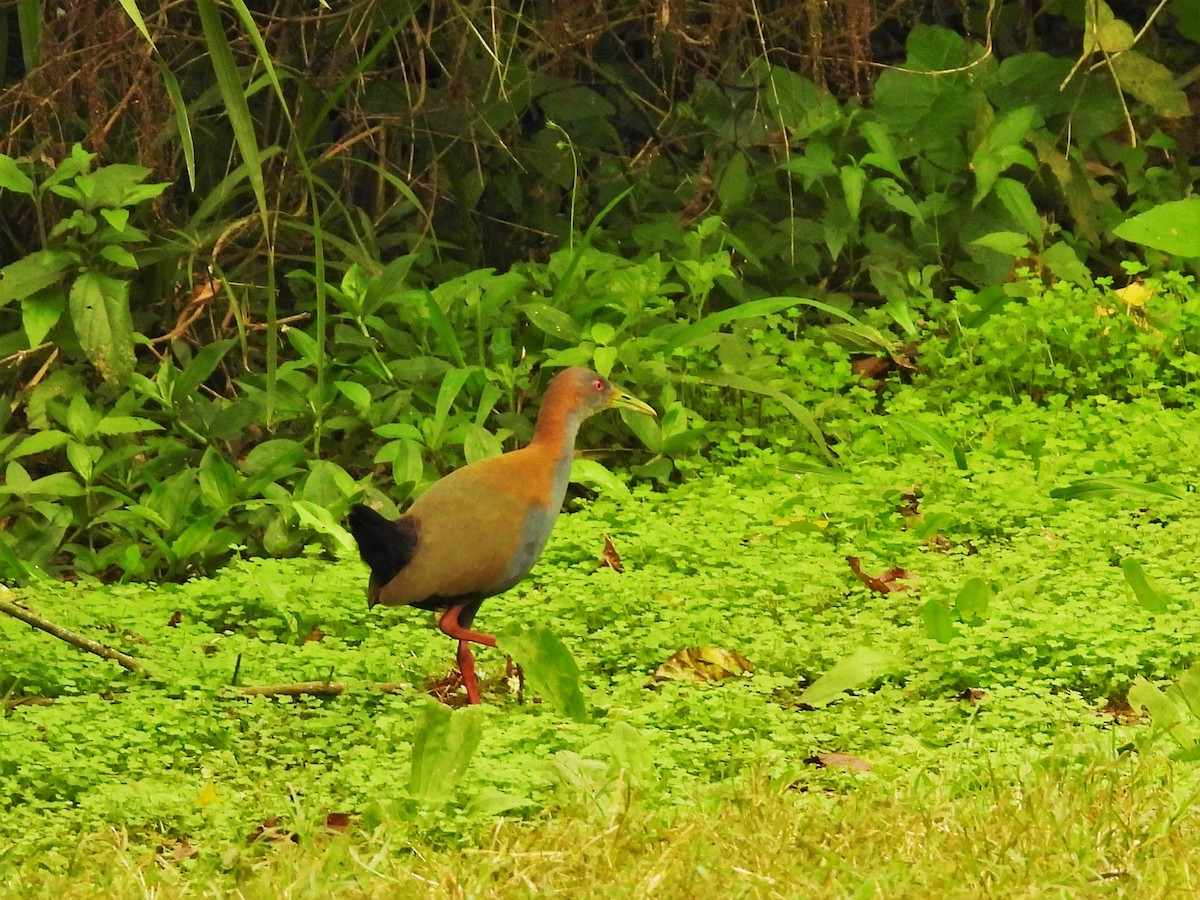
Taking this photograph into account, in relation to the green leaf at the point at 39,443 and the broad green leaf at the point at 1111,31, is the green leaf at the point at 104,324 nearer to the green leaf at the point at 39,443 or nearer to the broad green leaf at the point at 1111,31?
the green leaf at the point at 39,443

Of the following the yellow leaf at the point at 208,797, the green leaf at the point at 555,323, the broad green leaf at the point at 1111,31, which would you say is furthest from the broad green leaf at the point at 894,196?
the yellow leaf at the point at 208,797

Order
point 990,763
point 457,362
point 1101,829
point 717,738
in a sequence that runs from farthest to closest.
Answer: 1. point 457,362
2. point 717,738
3. point 990,763
4. point 1101,829

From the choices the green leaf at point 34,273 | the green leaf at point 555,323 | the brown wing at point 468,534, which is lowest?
the green leaf at point 555,323

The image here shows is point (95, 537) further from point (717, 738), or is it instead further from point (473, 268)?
point (717, 738)

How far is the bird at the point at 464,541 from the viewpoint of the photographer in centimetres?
418

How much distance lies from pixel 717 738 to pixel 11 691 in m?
1.68

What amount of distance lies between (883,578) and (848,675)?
0.85m

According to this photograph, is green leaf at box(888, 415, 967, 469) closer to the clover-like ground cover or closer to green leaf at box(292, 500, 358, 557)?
Result: the clover-like ground cover

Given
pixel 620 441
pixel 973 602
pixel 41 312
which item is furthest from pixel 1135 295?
pixel 41 312

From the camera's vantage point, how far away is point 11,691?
4.24m

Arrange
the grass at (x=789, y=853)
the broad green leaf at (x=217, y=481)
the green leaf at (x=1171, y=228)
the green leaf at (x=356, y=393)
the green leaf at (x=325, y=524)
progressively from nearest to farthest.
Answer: the grass at (x=789, y=853) < the green leaf at (x=325, y=524) < the broad green leaf at (x=217, y=481) < the green leaf at (x=356, y=393) < the green leaf at (x=1171, y=228)

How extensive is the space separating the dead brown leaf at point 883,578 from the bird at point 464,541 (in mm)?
932

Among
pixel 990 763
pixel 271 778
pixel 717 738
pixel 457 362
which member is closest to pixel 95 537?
pixel 457 362

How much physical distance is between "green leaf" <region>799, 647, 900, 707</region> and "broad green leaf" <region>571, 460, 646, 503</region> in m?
1.58
